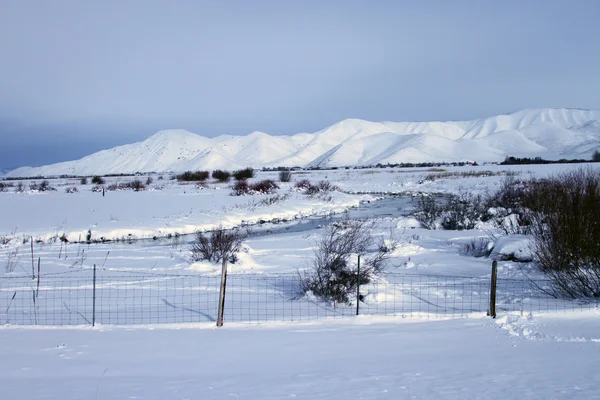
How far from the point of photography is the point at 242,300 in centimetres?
1067

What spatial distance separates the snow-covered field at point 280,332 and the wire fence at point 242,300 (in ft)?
0.14

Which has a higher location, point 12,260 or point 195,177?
point 195,177

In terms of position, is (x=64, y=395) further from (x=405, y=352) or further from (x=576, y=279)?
(x=576, y=279)

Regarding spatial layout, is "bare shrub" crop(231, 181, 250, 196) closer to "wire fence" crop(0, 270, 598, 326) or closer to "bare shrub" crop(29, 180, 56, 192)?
"bare shrub" crop(29, 180, 56, 192)

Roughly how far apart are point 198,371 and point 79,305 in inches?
215

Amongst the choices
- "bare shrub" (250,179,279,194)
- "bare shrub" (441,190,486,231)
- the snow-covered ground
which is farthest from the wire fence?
"bare shrub" (250,179,279,194)

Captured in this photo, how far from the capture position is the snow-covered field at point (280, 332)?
5.54 metres

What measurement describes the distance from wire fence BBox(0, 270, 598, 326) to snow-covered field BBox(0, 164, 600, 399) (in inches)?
1.7

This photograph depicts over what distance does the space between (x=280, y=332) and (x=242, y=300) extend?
2592 mm

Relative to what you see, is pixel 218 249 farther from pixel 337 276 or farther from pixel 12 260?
pixel 12 260

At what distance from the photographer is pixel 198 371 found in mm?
6254

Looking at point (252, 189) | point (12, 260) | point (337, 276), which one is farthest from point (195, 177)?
point (337, 276)

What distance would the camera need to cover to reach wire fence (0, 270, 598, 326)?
9523mm

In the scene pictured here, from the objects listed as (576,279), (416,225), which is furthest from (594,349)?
(416,225)
